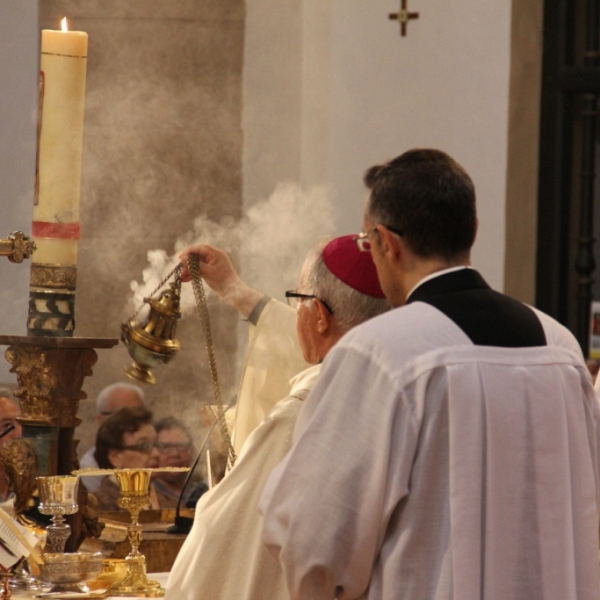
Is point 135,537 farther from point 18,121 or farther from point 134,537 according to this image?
point 18,121

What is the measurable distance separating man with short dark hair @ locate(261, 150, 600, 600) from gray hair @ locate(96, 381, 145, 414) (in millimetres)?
3240

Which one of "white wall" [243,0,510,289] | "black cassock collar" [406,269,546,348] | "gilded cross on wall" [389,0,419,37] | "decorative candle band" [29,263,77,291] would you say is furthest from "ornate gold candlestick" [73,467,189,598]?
"gilded cross on wall" [389,0,419,37]

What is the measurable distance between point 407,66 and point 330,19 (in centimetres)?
41

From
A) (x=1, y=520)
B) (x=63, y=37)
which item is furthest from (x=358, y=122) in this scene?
(x=1, y=520)

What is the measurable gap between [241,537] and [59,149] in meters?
1.15

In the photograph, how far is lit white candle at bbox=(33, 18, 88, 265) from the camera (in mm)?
3195

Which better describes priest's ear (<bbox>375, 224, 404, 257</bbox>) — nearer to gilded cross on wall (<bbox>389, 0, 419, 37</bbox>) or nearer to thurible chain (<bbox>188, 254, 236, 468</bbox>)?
thurible chain (<bbox>188, 254, 236, 468</bbox>)

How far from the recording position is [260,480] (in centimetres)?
274

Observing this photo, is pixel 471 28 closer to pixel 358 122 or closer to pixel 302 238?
pixel 358 122

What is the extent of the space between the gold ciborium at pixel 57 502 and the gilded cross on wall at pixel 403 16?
329 cm

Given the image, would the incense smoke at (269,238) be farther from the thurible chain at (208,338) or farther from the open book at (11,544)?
the open book at (11,544)

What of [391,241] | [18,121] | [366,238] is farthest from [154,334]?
[18,121]

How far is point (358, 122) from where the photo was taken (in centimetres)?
567

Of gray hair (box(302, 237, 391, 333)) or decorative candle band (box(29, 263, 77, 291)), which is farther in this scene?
decorative candle band (box(29, 263, 77, 291))
